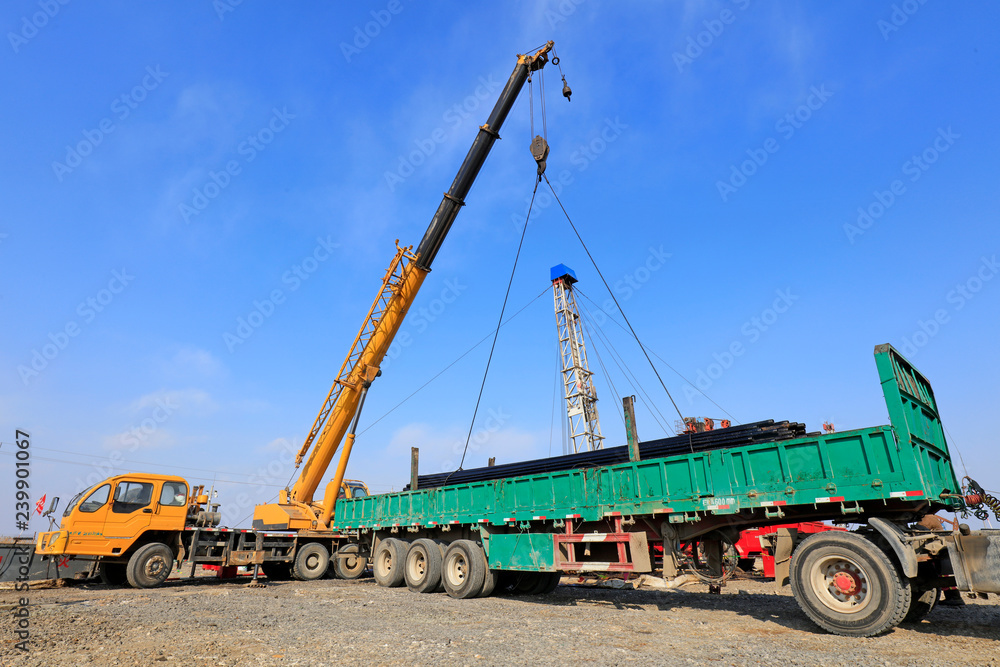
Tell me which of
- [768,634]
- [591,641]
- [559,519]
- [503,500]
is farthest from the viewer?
[503,500]

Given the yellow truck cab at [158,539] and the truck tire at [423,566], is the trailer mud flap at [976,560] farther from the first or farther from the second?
the yellow truck cab at [158,539]

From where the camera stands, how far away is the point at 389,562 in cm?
1408

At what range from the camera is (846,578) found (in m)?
7.28

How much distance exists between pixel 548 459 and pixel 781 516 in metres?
4.98

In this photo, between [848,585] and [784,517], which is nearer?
[848,585]

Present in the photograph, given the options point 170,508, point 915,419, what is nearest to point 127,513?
point 170,508

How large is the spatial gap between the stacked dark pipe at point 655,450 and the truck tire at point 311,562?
4260 mm

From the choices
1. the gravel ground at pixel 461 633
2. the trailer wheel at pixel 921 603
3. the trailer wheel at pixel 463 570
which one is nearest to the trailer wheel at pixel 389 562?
the trailer wheel at pixel 463 570

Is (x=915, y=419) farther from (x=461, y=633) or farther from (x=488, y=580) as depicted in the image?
(x=488, y=580)

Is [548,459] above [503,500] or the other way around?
above

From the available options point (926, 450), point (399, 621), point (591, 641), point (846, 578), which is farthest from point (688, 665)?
point (926, 450)

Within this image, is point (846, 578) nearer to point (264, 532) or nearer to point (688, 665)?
point (688, 665)

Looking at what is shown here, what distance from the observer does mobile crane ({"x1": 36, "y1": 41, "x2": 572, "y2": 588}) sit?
13.1 m

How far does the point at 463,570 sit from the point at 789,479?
273 inches
